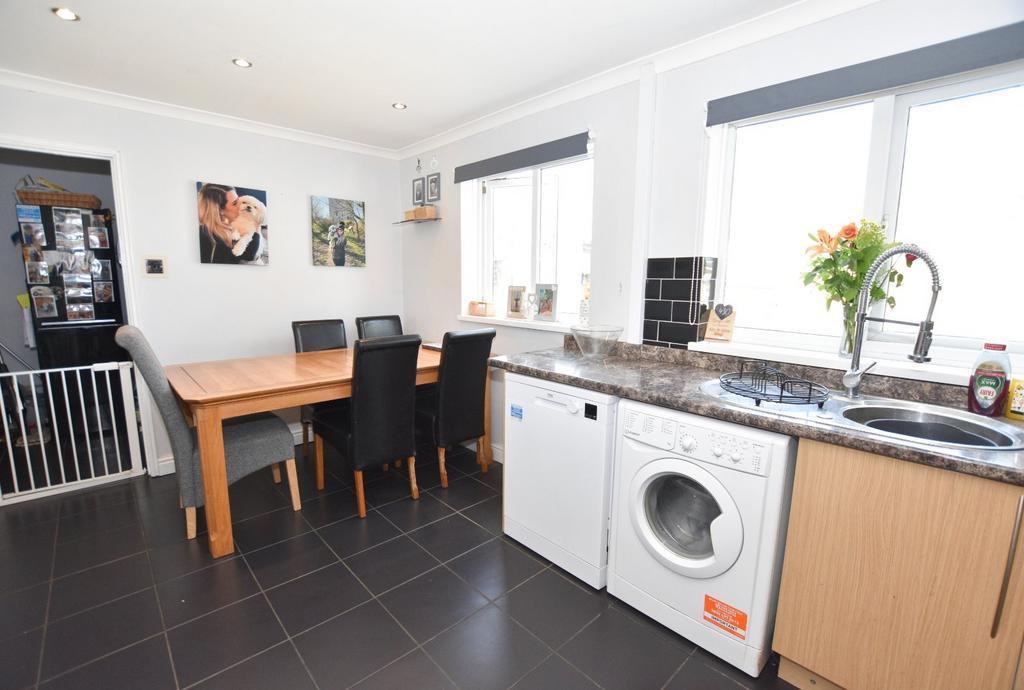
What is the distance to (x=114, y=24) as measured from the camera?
72.5 inches

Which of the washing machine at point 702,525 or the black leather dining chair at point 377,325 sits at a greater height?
the black leather dining chair at point 377,325

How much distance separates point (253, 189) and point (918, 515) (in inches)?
147

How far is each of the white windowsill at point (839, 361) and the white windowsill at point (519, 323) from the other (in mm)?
818

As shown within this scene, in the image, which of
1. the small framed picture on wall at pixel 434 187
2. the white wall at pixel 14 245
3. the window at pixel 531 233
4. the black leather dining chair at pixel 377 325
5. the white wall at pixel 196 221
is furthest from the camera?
the white wall at pixel 14 245

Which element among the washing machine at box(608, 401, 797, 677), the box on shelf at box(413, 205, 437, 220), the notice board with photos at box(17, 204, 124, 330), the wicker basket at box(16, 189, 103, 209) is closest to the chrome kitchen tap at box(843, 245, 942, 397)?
the washing machine at box(608, 401, 797, 677)

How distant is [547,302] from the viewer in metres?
2.82

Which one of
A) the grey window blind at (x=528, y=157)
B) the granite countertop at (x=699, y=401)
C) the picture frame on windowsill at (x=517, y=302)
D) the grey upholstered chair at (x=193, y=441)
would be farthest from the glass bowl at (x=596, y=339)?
the grey upholstered chair at (x=193, y=441)

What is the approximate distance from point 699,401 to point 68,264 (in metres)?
4.53

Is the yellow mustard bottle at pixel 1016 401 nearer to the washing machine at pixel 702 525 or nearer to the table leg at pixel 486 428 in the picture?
the washing machine at pixel 702 525

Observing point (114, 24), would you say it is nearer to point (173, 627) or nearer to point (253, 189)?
point (253, 189)

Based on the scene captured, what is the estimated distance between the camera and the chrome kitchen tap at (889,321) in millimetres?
1414

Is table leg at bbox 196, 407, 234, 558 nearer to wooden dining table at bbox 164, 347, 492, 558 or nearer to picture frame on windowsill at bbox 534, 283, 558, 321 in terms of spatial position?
wooden dining table at bbox 164, 347, 492, 558

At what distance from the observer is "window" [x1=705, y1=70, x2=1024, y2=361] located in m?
1.51

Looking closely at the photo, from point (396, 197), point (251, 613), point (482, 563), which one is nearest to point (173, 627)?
point (251, 613)
